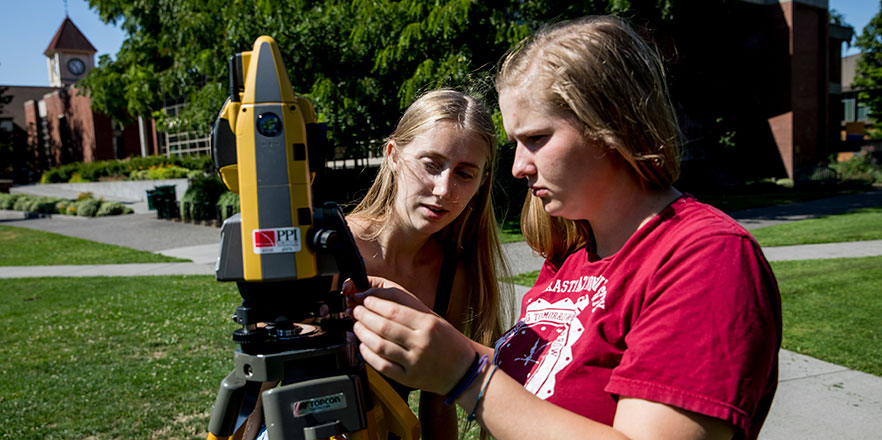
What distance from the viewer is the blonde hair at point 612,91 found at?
1.27 meters

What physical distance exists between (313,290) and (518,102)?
1.99 ft

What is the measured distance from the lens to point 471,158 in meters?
2.35

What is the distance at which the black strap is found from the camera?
253 cm

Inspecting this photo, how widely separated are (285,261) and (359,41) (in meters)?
11.4

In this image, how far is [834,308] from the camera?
20.3 feet

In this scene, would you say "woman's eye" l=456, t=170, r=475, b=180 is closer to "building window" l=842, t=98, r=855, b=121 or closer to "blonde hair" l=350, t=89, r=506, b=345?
"blonde hair" l=350, t=89, r=506, b=345

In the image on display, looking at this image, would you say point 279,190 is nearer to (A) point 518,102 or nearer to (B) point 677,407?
(A) point 518,102

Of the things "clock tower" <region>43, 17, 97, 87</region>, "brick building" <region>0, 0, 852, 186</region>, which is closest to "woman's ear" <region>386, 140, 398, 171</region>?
"brick building" <region>0, 0, 852, 186</region>

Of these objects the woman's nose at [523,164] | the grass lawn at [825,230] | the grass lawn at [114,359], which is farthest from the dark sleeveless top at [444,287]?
A: the grass lawn at [825,230]

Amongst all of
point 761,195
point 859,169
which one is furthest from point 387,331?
point 859,169

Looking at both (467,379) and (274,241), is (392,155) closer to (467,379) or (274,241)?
(274,241)

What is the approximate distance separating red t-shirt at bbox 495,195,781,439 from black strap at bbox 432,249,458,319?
1.14 metres

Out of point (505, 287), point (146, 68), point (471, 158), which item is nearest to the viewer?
point (471, 158)

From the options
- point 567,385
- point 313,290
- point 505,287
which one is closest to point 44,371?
point 505,287
